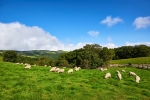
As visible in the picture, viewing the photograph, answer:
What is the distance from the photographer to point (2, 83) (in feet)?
53.1

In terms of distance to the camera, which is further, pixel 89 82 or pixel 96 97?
pixel 89 82

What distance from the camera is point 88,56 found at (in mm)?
84125

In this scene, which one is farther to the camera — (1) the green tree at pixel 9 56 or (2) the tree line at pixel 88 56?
(1) the green tree at pixel 9 56

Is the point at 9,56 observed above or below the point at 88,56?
above

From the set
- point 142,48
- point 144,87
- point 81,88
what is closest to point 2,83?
point 81,88

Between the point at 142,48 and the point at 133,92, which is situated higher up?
the point at 142,48

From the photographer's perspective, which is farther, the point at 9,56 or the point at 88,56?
the point at 9,56

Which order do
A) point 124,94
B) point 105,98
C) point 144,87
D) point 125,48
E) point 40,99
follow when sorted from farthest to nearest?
1. point 125,48
2. point 144,87
3. point 124,94
4. point 105,98
5. point 40,99

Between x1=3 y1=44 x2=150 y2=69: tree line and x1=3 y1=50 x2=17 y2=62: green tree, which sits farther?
x1=3 y1=50 x2=17 y2=62: green tree

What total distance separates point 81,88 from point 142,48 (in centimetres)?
14381

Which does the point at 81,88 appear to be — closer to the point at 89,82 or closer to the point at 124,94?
the point at 89,82

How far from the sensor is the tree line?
3260 inches

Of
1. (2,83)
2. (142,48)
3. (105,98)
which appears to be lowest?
(105,98)

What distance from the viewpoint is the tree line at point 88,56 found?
82.8 meters
